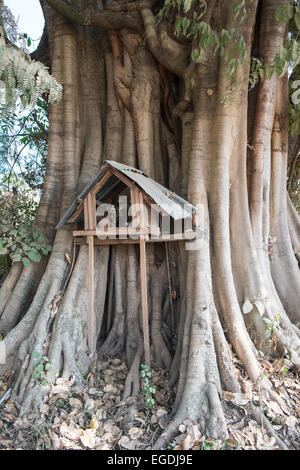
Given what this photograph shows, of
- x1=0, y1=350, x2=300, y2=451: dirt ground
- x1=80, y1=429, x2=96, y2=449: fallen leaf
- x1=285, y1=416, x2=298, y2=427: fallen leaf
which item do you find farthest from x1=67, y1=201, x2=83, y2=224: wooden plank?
x1=285, y1=416, x2=298, y2=427: fallen leaf

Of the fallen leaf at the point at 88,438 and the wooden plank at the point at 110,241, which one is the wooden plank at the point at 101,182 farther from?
the fallen leaf at the point at 88,438

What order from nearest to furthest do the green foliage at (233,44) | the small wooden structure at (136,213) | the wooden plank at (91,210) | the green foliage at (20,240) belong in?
the small wooden structure at (136,213) → the green foliage at (233,44) → the wooden plank at (91,210) → the green foliage at (20,240)

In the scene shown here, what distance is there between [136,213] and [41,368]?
1.94 m

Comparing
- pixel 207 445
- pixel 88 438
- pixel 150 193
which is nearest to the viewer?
pixel 207 445

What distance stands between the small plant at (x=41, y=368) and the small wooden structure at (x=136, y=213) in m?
0.61

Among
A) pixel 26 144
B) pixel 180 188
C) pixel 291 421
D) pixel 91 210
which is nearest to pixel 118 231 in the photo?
pixel 91 210

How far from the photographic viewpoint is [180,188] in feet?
14.7

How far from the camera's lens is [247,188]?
15.1ft

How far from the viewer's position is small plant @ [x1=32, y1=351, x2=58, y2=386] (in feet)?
10.2

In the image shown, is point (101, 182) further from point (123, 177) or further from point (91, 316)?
point (91, 316)

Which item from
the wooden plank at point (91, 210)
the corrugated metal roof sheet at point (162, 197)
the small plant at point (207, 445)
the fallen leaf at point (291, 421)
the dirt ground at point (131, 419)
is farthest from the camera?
the wooden plank at point (91, 210)

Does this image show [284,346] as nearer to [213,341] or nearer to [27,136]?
[213,341]

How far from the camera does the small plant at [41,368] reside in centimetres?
311

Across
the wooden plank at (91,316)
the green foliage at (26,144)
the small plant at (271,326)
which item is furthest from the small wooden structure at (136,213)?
the green foliage at (26,144)
